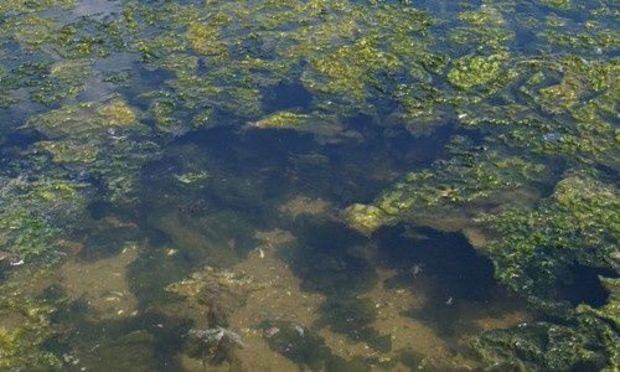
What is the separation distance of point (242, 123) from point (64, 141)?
7.82ft

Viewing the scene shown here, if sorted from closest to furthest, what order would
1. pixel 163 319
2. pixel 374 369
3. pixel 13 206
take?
pixel 374 369 < pixel 163 319 < pixel 13 206

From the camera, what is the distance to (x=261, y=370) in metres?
5.77

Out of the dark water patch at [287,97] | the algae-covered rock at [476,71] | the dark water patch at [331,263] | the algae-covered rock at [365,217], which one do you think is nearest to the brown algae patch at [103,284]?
the dark water patch at [331,263]

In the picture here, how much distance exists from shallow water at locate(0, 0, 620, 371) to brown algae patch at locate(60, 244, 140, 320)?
2 centimetres

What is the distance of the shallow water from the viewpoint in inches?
239

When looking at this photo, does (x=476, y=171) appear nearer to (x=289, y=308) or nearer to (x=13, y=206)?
(x=289, y=308)

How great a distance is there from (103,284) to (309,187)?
8.81ft

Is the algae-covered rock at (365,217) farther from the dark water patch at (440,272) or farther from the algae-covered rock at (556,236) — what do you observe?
the algae-covered rock at (556,236)

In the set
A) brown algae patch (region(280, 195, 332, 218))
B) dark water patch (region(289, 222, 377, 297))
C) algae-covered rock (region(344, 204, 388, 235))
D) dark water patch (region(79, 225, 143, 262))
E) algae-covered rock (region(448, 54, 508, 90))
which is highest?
algae-covered rock (region(448, 54, 508, 90))

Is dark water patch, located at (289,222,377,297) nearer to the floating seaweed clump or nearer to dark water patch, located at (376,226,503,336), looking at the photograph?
dark water patch, located at (376,226,503,336)

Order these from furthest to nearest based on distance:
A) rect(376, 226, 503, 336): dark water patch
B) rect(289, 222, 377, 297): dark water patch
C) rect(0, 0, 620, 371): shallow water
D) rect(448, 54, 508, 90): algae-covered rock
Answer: rect(448, 54, 508, 90): algae-covered rock
rect(289, 222, 377, 297): dark water patch
rect(376, 226, 503, 336): dark water patch
rect(0, 0, 620, 371): shallow water

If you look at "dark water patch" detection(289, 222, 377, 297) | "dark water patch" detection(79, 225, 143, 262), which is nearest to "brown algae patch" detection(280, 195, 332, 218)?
"dark water patch" detection(289, 222, 377, 297)

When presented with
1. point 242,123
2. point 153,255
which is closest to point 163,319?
point 153,255

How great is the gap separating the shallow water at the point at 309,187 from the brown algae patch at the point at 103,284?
0.02 meters
